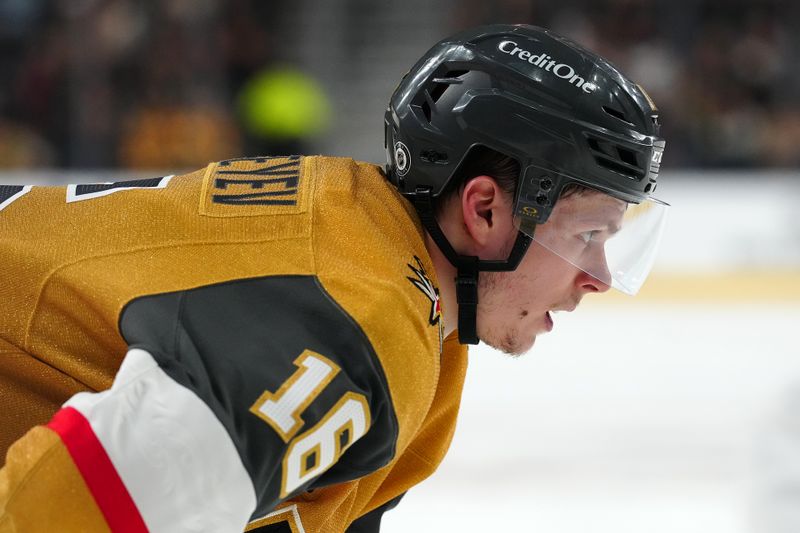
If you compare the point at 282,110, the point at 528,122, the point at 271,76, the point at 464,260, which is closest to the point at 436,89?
the point at 528,122

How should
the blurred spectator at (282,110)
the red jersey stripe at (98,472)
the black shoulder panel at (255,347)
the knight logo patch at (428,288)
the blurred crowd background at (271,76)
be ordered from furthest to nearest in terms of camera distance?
the blurred spectator at (282,110), the blurred crowd background at (271,76), the knight logo patch at (428,288), the black shoulder panel at (255,347), the red jersey stripe at (98,472)

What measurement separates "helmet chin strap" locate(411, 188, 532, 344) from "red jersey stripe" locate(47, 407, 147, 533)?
859mm

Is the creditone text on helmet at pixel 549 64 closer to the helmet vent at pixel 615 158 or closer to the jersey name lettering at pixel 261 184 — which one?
the helmet vent at pixel 615 158

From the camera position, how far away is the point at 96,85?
24.5 feet

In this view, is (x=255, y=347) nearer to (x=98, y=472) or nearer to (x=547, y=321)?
(x=98, y=472)

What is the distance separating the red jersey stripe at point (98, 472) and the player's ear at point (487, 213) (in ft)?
2.91

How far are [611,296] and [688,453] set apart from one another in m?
2.70

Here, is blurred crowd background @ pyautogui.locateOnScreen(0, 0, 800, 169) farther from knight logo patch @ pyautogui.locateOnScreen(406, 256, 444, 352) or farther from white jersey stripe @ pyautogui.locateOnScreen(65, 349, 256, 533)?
white jersey stripe @ pyautogui.locateOnScreen(65, 349, 256, 533)

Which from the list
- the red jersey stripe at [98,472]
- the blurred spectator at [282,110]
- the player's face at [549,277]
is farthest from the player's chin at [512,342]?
the blurred spectator at [282,110]

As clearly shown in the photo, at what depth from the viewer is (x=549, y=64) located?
6.50ft

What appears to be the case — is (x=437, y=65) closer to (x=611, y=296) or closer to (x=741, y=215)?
(x=611, y=296)

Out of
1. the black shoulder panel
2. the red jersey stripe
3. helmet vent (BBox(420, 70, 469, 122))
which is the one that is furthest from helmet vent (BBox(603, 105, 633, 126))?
the red jersey stripe

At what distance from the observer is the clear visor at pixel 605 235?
2000mm

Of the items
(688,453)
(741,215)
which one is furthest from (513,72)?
(741,215)
